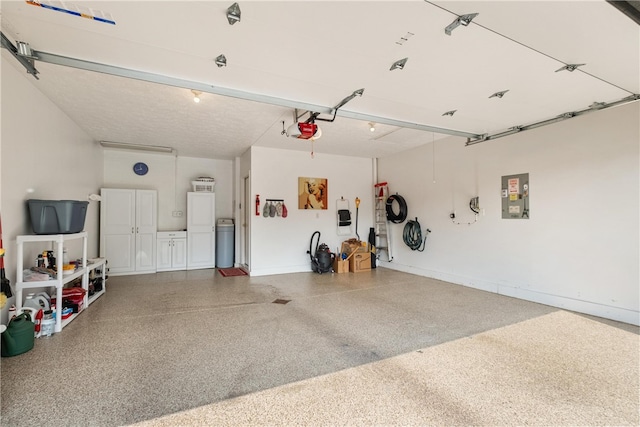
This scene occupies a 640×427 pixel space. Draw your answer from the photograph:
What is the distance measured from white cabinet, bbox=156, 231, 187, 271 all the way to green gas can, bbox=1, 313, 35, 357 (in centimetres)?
417

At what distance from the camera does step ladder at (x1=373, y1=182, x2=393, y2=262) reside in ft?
24.3

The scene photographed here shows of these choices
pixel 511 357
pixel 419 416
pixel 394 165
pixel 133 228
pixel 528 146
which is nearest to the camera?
pixel 419 416

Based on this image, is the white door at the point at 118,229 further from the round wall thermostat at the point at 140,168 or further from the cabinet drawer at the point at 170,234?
the round wall thermostat at the point at 140,168

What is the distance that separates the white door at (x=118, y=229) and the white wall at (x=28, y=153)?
1.45 m

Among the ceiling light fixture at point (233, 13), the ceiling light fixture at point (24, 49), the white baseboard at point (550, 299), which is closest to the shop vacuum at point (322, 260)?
the white baseboard at point (550, 299)

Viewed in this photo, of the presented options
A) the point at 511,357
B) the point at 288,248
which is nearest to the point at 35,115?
the point at 288,248

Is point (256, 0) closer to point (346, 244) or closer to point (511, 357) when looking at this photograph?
point (511, 357)

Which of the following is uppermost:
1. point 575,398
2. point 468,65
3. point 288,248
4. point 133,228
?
point 468,65

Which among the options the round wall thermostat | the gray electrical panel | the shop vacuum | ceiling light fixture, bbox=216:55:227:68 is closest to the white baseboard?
the gray electrical panel

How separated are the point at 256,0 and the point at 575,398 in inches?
141

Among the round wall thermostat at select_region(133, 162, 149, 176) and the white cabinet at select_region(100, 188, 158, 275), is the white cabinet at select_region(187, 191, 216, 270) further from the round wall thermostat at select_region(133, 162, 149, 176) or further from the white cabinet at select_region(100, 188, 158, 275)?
the round wall thermostat at select_region(133, 162, 149, 176)

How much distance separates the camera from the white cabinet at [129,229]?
6266 mm

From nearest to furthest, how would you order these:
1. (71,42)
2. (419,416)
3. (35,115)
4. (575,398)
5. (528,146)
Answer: (419,416) → (575,398) → (71,42) → (35,115) → (528,146)

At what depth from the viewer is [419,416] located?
1.88 m
